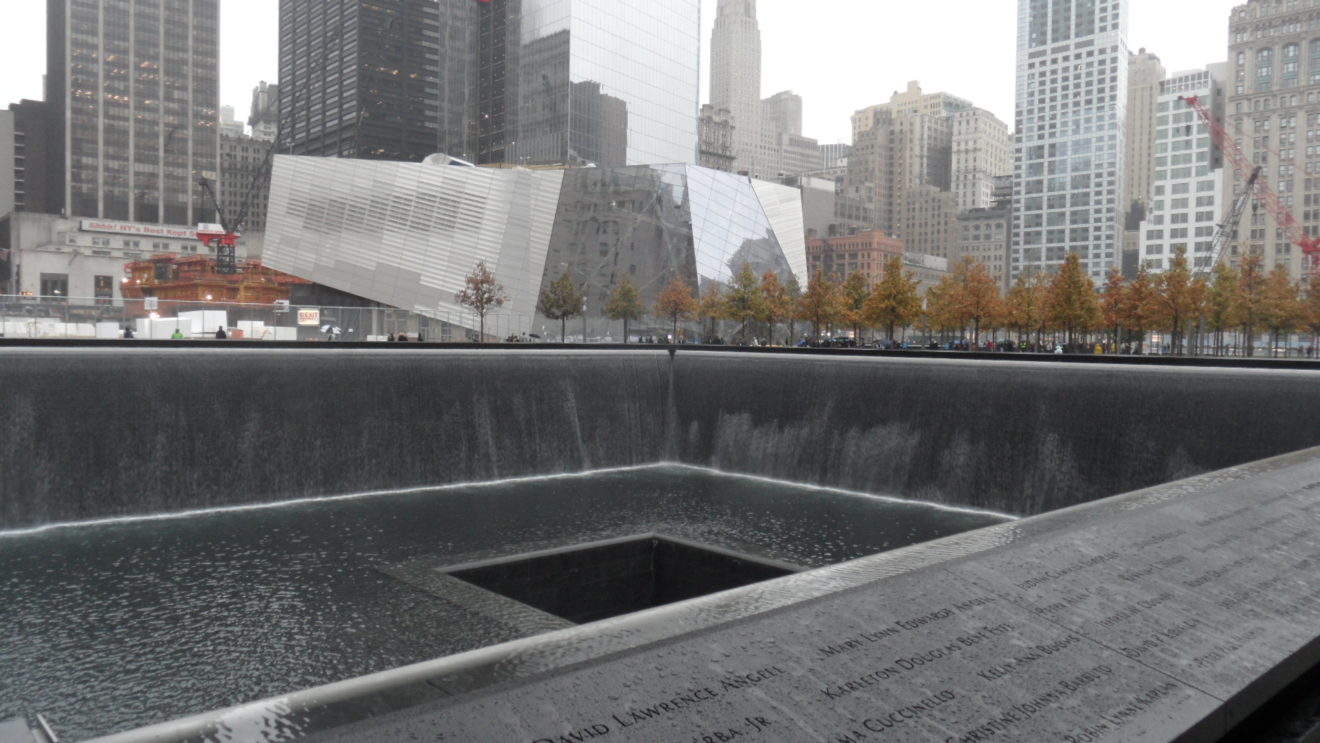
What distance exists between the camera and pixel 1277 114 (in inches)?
3981

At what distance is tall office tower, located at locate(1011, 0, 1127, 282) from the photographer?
505 feet

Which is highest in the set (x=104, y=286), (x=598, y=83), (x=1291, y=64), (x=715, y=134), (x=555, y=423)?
(x=715, y=134)

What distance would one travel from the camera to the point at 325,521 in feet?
41.6

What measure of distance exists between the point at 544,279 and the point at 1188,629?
5582 cm

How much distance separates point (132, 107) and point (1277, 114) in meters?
139

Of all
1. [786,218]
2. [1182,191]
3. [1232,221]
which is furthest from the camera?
[1182,191]

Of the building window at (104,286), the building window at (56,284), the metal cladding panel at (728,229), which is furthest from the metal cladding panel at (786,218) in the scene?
the building window at (56,284)

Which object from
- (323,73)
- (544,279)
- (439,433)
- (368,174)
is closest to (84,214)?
(323,73)

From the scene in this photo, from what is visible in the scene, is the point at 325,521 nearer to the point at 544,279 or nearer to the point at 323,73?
the point at 544,279

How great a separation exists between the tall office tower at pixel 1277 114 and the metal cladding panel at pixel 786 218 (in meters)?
55.1

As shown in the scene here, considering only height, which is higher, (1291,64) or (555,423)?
(1291,64)

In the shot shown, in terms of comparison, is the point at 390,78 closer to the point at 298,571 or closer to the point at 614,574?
the point at 298,571

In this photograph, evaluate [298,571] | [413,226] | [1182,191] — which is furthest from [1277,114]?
[298,571]

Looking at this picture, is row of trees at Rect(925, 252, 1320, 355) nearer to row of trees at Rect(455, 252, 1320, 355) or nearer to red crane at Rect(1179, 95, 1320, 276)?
row of trees at Rect(455, 252, 1320, 355)
